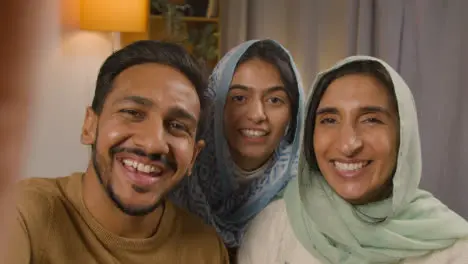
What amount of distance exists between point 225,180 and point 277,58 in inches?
14.2

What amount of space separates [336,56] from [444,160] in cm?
76

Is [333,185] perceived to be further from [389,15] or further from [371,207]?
[389,15]

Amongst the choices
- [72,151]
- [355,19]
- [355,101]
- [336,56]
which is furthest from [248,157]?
Result: [336,56]

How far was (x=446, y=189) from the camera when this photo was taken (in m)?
2.38

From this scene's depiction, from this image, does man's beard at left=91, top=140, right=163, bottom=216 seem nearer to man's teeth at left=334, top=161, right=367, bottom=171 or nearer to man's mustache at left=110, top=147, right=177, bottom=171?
man's mustache at left=110, top=147, right=177, bottom=171

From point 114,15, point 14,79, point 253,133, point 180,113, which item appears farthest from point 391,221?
point 114,15

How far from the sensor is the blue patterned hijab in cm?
141

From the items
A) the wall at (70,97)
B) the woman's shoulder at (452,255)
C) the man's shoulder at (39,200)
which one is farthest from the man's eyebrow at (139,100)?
the wall at (70,97)

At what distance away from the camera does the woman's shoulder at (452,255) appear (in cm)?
114

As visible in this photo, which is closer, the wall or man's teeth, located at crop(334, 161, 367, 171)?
man's teeth, located at crop(334, 161, 367, 171)

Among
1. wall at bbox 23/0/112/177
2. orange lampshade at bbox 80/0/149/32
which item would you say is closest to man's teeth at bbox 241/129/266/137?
wall at bbox 23/0/112/177

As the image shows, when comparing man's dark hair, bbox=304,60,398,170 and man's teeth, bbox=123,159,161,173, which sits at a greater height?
man's dark hair, bbox=304,60,398,170

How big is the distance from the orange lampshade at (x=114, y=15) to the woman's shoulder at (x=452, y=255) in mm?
1703

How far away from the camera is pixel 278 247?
127cm
